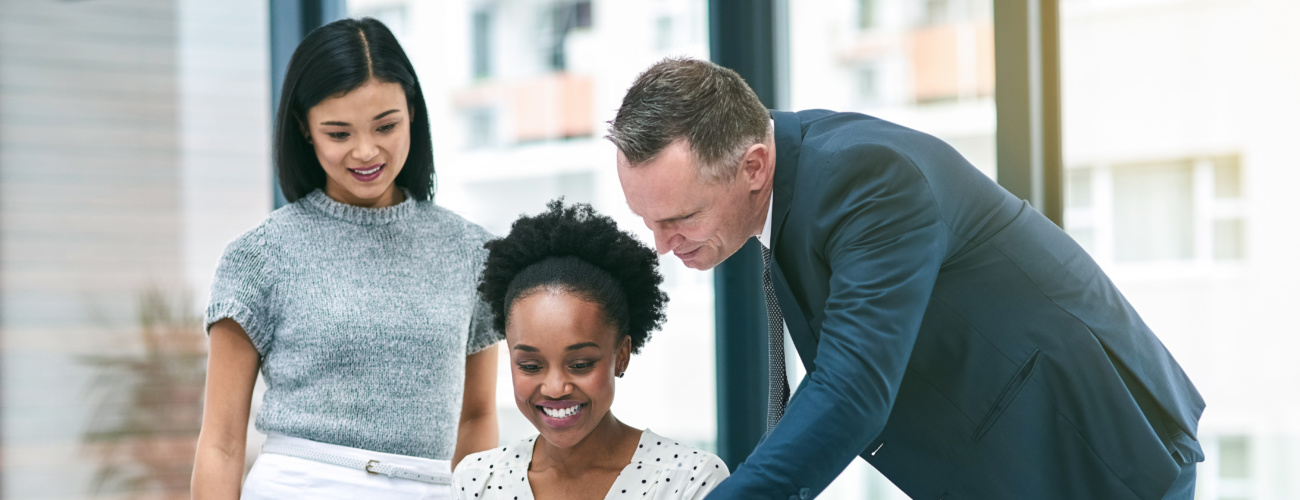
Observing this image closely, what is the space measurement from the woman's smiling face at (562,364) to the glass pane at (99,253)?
190 centimetres

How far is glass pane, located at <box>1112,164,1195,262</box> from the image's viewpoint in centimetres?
204

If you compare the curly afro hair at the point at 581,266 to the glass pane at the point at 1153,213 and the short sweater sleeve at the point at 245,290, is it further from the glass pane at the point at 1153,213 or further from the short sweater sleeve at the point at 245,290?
the glass pane at the point at 1153,213

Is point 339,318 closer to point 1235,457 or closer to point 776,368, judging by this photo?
point 776,368

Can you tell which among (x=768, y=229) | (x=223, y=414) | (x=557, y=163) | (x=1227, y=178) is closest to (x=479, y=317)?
(x=223, y=414)

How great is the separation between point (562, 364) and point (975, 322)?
0.63 m

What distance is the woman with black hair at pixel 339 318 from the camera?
5.84ft

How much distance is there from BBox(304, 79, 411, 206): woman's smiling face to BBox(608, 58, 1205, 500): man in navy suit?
601 mm

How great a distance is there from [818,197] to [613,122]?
0.93 feet

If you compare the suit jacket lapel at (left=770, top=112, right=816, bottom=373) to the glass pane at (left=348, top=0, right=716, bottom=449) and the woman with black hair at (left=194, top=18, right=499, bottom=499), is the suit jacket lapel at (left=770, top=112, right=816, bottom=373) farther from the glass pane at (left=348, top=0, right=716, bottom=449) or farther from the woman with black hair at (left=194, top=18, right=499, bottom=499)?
the glass pane at (left=348, top=0, right=716, bottom=449)

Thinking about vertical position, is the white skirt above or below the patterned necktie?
below

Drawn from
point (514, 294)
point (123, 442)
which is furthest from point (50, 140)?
point (514, 294)

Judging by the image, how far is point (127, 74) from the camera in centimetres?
327

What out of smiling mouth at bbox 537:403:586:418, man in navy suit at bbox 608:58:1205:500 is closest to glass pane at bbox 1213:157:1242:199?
man in navy suit at bbox 608:58:1205:500

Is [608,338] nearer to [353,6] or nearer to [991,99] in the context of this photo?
[991,99]
